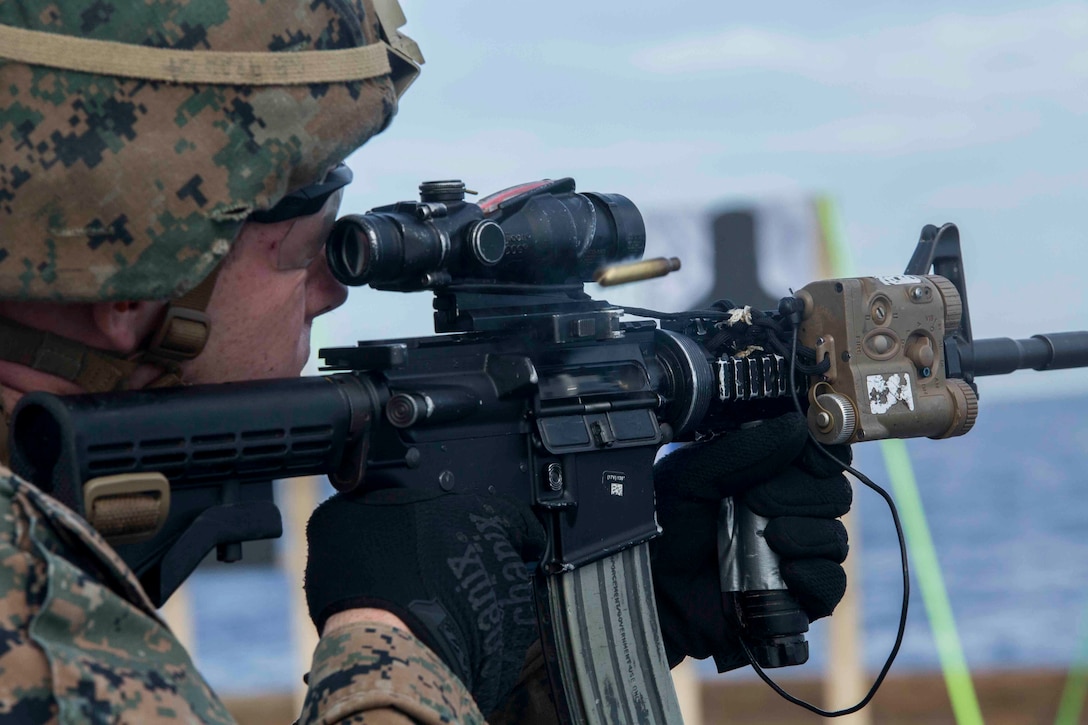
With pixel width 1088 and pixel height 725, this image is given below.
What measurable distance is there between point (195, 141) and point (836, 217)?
4042 millimetres

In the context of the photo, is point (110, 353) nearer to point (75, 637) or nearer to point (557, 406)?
point (75, 637)

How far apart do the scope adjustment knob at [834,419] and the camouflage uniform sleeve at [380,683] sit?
109cm

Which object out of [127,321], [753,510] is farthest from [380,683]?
[753,510]

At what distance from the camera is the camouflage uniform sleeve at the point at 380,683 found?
5.24 feet

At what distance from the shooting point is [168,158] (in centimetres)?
170

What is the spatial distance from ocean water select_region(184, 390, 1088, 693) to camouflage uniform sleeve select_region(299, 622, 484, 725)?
7286 millimetres

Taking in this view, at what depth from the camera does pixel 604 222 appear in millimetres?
2371

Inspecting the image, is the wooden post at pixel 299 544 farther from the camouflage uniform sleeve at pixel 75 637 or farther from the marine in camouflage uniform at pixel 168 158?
the camouflage uniform sleeve at pixel 75 637

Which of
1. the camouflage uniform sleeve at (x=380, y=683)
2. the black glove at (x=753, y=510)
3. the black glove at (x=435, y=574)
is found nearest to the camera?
Answer: the camouflage uniform sleeve at (x=380, y=683)

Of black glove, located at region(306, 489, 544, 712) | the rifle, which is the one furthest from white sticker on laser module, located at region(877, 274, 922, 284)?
black glove, located at region(306, 489, 544, 712)

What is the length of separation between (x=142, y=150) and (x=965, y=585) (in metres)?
25.9

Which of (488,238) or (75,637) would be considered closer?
(75,637)

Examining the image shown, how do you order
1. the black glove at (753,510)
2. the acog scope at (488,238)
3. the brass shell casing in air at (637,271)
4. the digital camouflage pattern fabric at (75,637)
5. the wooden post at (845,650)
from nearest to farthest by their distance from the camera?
the digital camouflage pattern fabric at (75,637) → the acog scope at (488,238) → the brass shell casing in air at (637,271) → the black glove at (753,510) → the wooden post at (845,650)

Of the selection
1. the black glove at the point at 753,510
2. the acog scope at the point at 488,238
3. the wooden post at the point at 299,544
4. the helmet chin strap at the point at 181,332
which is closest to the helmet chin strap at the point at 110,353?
the helmet chin strap at the point at 181,332
